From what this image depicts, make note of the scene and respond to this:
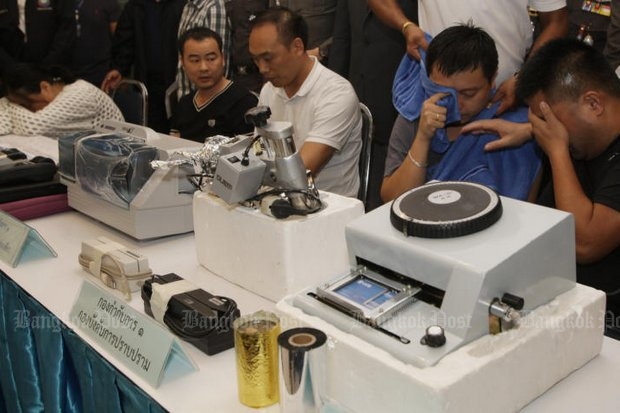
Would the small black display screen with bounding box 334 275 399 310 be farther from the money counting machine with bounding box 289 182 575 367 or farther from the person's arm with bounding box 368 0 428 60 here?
the person's arm with bounding box 368 0 428 60

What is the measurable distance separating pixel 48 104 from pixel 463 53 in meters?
1.79

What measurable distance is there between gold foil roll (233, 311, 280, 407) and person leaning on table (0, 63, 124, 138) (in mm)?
1907

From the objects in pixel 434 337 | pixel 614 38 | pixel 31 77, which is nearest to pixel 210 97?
pixel 31 77

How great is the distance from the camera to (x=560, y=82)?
4.67ft

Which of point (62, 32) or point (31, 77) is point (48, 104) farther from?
point (62, 32)

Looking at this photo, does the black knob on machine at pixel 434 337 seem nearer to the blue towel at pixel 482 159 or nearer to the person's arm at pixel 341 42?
the blue towel at pixel 482 159

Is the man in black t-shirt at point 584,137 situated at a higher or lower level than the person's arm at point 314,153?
higher

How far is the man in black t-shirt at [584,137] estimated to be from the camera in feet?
4.56

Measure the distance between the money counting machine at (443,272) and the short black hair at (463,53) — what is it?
0.70 m

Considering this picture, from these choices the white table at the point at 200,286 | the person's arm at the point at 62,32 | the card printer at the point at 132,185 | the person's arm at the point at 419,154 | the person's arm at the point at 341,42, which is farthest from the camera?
the person's arm at the point at 62,32

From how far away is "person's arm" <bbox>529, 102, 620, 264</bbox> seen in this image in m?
1.38

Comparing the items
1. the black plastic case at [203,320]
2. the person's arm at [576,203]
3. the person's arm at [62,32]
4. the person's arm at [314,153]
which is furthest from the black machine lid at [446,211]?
the person's arm at [62,32]

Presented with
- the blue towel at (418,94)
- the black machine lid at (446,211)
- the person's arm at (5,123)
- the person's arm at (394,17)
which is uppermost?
the person's arm at (394,17)

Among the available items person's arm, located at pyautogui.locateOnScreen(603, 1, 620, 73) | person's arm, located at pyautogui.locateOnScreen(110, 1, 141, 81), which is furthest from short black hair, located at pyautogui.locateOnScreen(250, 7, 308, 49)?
person's arm, located at pyautogui.locateOnScreen(110, 1, 141, 81)
